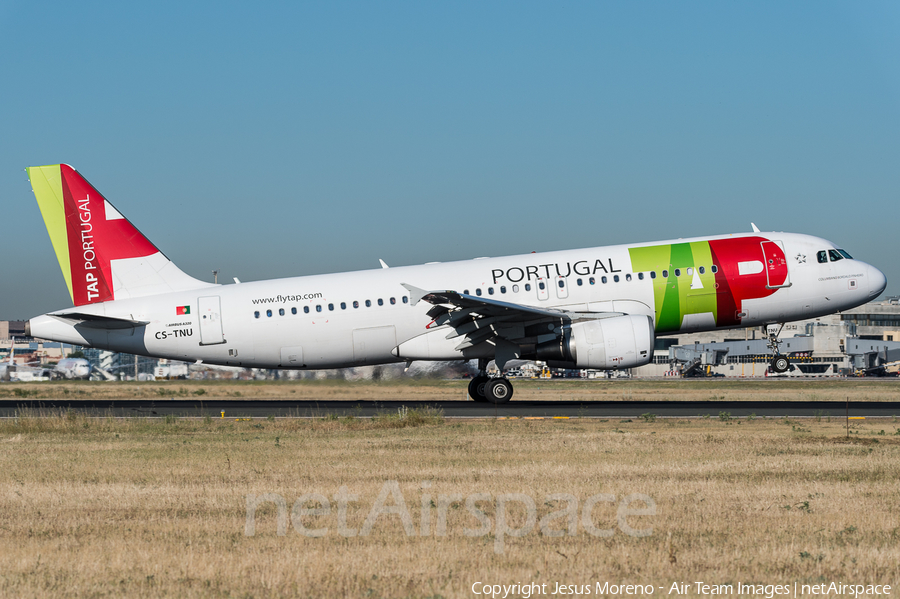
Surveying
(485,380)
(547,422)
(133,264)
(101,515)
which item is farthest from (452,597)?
(133,264)

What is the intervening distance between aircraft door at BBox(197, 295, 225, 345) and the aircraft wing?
20.3ft

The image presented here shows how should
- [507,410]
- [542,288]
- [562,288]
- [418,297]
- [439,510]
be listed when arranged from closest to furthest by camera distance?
[439,510], [507,410], [418,297], [562,288], [542,288]

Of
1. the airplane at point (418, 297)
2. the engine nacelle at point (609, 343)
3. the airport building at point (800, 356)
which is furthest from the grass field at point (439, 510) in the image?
the airport building at point (800, 356)

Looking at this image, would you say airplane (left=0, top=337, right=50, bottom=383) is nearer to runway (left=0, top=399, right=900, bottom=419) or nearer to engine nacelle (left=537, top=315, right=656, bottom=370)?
runway (left=0, top=399, right=900, bottom=419)

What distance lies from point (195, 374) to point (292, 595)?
4826 cm

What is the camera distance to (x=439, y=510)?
11.1m

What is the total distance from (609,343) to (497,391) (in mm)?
4360

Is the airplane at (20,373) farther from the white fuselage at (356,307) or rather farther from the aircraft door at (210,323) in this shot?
the aircraft door at (210,323)

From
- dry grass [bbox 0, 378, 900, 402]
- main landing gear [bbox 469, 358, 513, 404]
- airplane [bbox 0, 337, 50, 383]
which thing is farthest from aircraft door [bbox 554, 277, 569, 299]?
airplane [bbox 0, 337, 50, 383]

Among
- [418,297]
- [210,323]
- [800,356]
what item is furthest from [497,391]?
[800,356]

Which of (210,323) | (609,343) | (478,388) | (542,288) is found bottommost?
(478,388)

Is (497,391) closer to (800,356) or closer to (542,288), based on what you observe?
(542,288)

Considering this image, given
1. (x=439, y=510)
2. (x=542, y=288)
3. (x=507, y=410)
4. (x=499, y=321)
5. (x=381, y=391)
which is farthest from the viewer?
(x=381, y=391)

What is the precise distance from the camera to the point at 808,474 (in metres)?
13.8
